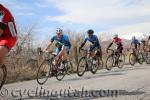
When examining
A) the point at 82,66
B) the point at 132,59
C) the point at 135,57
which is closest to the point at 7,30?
the point at 82,66

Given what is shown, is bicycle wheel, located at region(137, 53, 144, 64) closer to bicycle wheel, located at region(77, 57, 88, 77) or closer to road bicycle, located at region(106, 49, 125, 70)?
road bicycle, located at region(106, 49, 125, 70)

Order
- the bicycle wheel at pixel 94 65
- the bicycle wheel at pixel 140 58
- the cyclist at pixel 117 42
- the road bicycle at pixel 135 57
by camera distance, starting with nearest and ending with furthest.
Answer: the bicycle wheel at pixel 94 65
the cyclist at pixel 117 42
the road bicycle at pixel 135 57
the bicycle wheel at pixel 140 58

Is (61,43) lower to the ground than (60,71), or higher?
higher

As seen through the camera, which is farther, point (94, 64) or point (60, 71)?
point (94, 64)

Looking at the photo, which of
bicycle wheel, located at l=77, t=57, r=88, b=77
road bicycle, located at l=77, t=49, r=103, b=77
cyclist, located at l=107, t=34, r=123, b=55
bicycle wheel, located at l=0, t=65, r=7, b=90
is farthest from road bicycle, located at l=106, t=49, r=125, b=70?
bicycle wheel, located at l=0, t=65, r=7, b=90

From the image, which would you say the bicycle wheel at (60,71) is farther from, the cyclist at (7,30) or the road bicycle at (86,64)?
the cyclist at (7,30)

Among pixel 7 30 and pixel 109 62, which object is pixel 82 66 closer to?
pixel 109 62

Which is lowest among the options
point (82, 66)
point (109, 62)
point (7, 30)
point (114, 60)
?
point (82, 66)

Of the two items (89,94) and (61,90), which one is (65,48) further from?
(89,94)

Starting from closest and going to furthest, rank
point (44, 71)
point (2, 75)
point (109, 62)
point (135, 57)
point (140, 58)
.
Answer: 1. point (2, 75)
2. point (44, 71)
3. point (109, 62)
4. point (135, 57)
5. point (140, 58)

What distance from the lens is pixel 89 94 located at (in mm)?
9227

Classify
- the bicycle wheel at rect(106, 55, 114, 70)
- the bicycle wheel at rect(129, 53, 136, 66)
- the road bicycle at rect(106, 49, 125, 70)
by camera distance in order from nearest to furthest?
the bicycle wheel at rect(106, 55, 114, 70)
the road bicycle at rect(106, 49, 125, 70)
the bicycle wheel at rect(129, 53, 136, 66)

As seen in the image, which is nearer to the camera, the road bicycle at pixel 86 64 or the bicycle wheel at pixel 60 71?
the bicycle wheel at pixel 60 71

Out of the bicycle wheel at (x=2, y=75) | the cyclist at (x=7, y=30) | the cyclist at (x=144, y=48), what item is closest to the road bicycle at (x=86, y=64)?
the bicycle wheel at (x=2, y=75)
